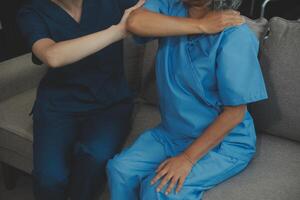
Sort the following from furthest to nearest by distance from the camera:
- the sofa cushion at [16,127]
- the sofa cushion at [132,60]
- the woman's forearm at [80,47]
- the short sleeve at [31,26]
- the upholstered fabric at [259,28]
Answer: the sofa cushion at [132,60], the sofa cushion at [16,127], the upholstered fabric at [259,28], the short sleeve at [31,26], the woman's forearm at [80,47]

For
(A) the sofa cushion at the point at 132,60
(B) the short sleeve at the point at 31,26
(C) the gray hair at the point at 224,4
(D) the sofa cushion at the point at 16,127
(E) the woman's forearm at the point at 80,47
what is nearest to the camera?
(C) the gray hair at the point at 224,4

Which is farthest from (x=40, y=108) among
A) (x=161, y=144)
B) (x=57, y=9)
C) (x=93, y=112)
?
(x=161, y=144)

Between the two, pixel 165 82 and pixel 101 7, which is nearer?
pixel 165 82

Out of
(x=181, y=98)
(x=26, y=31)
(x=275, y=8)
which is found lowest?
(x=275, y=8)

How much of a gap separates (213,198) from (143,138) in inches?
12.0

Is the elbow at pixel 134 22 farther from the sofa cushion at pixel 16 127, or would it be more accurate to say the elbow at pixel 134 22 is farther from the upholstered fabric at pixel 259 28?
the sofa cushion at pixel 16 127

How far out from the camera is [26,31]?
1.40 metres

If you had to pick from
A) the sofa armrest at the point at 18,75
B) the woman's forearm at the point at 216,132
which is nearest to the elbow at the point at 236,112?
the woman's forearm at the point at 216,132

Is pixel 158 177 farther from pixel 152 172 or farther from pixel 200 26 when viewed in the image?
pixel 200 26

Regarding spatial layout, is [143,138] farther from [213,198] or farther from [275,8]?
[275,8]

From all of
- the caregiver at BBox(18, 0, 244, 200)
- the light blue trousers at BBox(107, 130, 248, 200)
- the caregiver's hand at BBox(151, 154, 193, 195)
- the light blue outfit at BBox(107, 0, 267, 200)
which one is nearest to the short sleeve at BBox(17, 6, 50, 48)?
the caregiver at BBox(18, 0, 244, 200)

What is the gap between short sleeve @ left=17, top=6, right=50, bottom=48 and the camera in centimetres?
138

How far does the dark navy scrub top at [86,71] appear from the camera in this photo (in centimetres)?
146

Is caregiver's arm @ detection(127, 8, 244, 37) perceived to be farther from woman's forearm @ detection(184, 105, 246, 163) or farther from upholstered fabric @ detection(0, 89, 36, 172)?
upholstered fabric @ detection(0, 89, 36, 172)
